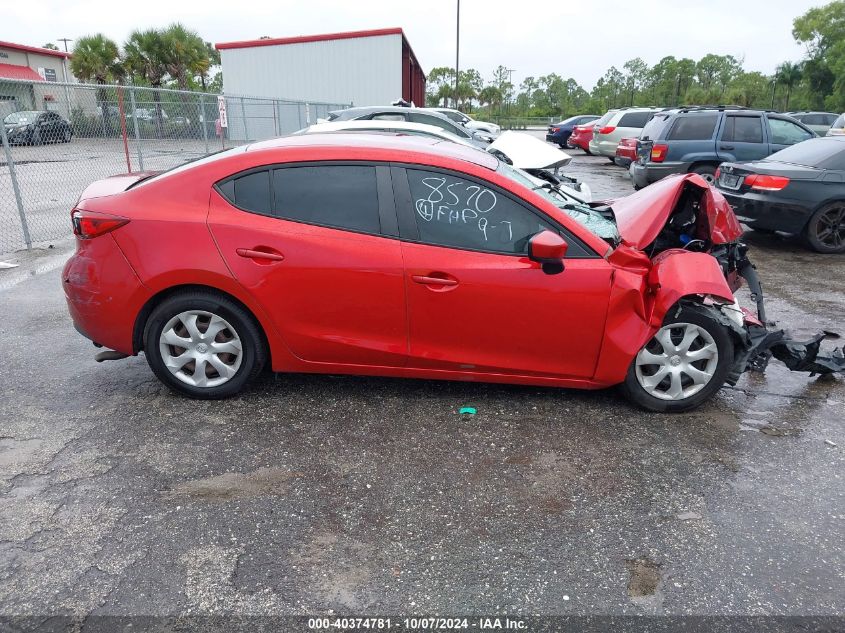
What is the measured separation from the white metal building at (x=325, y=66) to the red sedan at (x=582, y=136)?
996cm

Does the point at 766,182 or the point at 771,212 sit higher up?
the point at 766,182

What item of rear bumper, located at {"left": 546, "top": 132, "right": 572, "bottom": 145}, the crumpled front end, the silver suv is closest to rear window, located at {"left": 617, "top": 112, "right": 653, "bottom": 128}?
the silver suv

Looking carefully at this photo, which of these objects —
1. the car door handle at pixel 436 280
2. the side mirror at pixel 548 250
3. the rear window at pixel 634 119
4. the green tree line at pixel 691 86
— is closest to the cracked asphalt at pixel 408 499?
the car door handle at pixel 436 280

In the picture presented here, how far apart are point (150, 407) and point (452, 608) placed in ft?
7.72

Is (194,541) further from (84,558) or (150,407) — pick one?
(150,407)

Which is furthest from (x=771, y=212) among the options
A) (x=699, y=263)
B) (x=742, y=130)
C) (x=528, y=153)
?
(x=699, y=263)

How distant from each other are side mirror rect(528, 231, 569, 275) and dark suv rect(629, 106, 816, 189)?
30.1ft

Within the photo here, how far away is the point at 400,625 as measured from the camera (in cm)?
A: 222

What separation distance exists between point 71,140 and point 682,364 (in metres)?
8.10

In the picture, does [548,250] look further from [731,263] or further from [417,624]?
[417,624]

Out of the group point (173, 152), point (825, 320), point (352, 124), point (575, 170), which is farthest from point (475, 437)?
point (575, 170)

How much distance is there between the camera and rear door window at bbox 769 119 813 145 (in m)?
11.6

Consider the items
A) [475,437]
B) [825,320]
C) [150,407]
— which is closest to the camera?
[475,437]

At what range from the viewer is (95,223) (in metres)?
3.62
